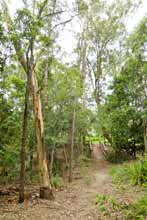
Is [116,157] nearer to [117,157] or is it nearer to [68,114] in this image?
[117,157]

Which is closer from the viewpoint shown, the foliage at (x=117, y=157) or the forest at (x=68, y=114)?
the forest at (x=68, y=114)

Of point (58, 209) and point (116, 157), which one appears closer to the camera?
point (58, 209)

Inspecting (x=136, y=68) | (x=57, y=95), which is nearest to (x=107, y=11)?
(x=136, y=68)

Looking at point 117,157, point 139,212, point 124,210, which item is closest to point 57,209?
point 124,210

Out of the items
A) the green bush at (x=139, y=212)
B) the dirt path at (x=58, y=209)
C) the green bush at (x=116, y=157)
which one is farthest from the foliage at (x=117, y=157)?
the green bush at (x=139, y=212)

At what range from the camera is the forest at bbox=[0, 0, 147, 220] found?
25.0ft

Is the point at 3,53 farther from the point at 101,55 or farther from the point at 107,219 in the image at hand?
the point at 101,55

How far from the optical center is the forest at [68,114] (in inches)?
300

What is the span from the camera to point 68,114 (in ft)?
50.0

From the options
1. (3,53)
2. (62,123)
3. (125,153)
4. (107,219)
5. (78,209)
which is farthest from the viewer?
(125,153)

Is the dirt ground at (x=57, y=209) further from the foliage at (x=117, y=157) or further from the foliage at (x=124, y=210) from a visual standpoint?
the foliage at (x=117, y=157)

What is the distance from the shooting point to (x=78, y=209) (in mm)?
7930

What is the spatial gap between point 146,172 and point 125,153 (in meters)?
12.3

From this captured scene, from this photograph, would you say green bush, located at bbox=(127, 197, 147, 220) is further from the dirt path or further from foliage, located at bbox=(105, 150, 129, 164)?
foliage, located at bbox=(105, 150, 129, 164)
